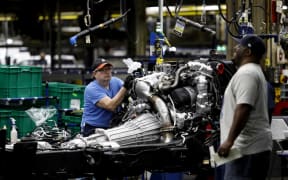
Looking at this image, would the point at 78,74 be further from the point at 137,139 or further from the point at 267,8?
the point at 137,139

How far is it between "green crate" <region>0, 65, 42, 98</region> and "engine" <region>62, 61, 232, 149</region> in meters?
4.46

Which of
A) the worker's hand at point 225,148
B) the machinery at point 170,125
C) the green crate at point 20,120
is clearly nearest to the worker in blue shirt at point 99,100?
the machinery at point 170,125

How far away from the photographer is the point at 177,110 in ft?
19.6

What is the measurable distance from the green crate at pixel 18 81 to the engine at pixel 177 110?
4465 millimetres

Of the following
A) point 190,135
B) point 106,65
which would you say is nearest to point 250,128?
point 190,135

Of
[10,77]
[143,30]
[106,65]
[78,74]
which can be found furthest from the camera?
[143,30]

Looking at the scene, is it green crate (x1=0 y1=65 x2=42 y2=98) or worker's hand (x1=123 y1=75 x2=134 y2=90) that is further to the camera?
green crate (x1=0 y1=65 x2=42 y2=98)

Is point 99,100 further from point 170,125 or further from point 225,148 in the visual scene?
point 225,148

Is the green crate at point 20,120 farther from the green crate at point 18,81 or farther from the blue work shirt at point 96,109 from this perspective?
the blue work shirt at point 96,109

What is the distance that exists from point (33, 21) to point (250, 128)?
18.1m

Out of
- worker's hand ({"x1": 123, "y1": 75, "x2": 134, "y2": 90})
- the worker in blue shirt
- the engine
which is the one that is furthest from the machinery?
the worker in blue shirt

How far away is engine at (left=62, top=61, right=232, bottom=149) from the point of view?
583 centimetres

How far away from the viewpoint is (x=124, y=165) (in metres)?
5.46

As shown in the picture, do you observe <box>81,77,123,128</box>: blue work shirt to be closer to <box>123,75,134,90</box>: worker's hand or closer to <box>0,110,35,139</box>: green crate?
<box>123,75,134,90</box>: worker's hand
